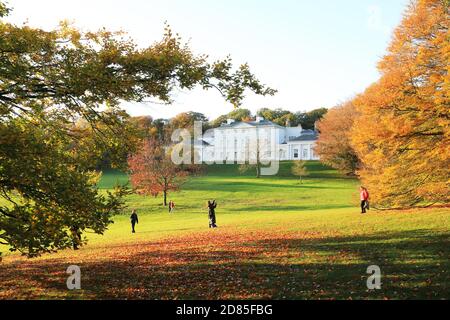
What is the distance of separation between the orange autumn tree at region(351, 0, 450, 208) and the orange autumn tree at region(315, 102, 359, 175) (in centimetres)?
5209

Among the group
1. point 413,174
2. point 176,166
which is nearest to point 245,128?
point 176,166

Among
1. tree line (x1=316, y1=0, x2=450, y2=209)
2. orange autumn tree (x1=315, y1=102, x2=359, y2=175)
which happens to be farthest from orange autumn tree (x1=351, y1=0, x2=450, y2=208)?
orange autumn tree (x1=315, y1=102, x2=359, y2=175)

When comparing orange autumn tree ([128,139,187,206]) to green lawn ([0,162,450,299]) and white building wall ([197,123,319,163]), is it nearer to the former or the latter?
green lawn ([0,162,450,299])

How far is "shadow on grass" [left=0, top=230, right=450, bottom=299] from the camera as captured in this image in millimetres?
9422

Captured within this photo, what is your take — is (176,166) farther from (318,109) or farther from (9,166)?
(318,109)

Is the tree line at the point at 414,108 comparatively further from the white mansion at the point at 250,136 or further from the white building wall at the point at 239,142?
the white building wall at the point at 239,142

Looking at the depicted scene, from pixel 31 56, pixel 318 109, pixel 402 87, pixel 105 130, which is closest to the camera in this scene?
pixel 31 56

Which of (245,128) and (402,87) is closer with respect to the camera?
(402,87)

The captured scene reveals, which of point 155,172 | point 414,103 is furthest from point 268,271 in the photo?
point 155,172

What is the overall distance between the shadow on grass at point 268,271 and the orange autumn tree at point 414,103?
4.28 m

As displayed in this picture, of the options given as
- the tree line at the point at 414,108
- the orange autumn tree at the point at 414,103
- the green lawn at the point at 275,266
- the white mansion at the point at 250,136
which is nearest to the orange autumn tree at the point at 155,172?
the green lawn at the point at 275,266

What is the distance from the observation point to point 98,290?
10320 millimetres

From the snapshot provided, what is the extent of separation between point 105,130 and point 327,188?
5192 centimetres

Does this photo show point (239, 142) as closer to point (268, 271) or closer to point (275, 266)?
point (275, 266)
